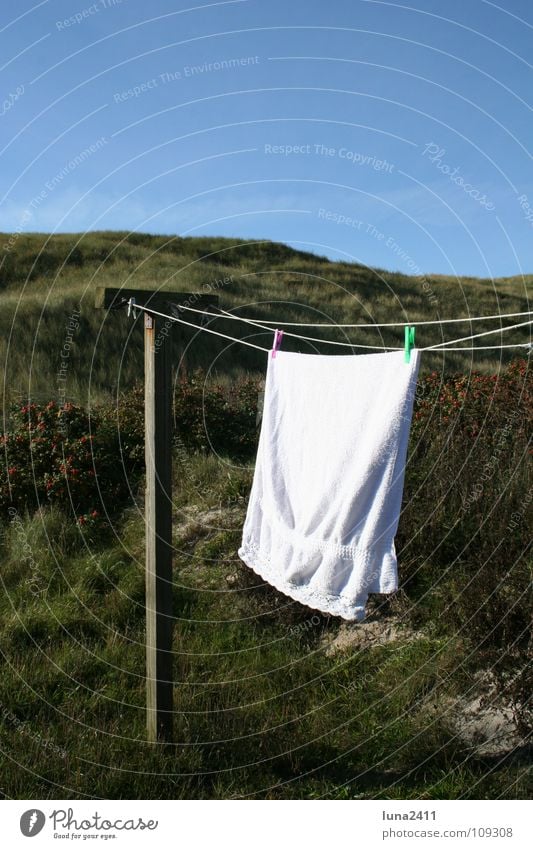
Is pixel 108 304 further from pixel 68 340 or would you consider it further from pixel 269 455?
pixel 68 340

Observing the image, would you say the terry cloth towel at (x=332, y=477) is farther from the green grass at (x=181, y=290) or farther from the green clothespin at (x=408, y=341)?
the green grass at (x=181, y=290)

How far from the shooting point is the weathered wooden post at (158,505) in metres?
3.77

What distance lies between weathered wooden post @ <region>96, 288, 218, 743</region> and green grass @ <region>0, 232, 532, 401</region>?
320 centimetres

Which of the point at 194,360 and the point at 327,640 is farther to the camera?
the point at 194,360

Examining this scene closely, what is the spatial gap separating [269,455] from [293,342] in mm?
12873

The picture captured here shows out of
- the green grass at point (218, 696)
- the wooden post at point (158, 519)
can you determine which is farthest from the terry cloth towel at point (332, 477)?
the green grass at point (218, 696)

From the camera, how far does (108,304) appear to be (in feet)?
13.0

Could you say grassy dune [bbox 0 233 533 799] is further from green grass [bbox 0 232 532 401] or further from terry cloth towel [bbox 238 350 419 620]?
green grass [bbox 0 232 532 401]

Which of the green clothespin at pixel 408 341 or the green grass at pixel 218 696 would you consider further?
the green grass at pixel 218 696

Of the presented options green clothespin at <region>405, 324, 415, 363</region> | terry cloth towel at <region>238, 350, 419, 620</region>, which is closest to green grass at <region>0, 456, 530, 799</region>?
terry cloth towel at <region>238, 350, 419, 620</region>

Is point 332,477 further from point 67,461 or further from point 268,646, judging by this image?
point 67,461

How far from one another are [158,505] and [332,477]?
1.18 meters

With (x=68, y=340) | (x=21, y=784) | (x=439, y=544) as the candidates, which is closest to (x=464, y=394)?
(x=439, y=544)

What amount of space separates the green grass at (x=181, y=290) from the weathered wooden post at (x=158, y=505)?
320 centimetres
